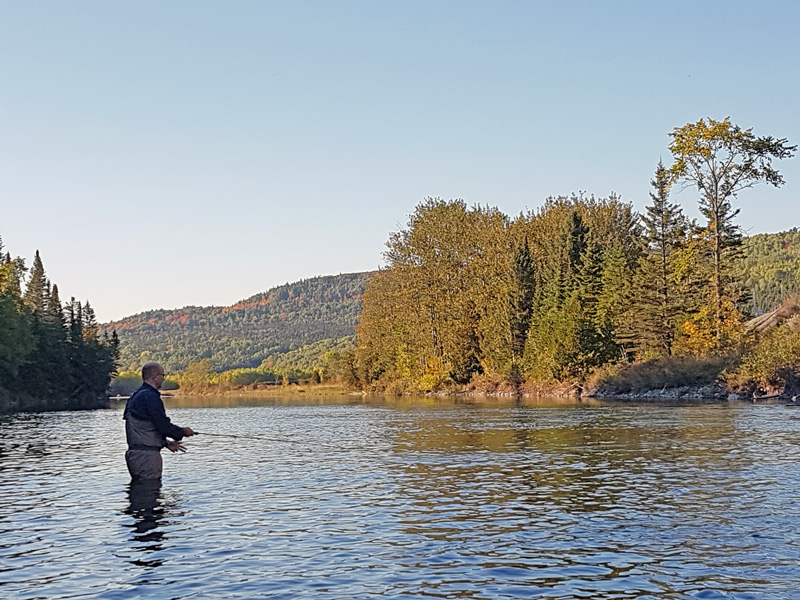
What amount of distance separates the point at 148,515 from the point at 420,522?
474 cm

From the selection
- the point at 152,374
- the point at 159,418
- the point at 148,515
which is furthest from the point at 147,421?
the point at 148,515

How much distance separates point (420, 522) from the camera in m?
13.2

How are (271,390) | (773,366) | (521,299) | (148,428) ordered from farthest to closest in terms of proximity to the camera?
(271,390)
(521,299)
(773,366)
(148,428)

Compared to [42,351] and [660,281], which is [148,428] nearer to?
[660,281]

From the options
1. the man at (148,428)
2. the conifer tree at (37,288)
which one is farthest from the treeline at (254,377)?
the man at (148,428)

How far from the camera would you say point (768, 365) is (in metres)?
47.2

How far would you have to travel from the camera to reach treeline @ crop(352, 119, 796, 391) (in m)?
57.1

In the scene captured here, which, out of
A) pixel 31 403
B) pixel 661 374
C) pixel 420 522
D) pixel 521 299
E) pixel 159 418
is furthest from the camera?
pixel 31 403

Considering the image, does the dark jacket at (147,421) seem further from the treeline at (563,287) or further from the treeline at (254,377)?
the treeline at (254,377)

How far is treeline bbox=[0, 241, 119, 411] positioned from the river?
55729mm

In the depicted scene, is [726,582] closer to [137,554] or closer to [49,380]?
[137,554]

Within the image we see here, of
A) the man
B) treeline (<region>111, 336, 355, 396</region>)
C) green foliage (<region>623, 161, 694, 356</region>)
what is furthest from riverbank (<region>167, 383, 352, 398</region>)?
the man

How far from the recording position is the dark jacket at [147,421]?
17.0 meters

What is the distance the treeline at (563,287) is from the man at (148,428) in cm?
4328
